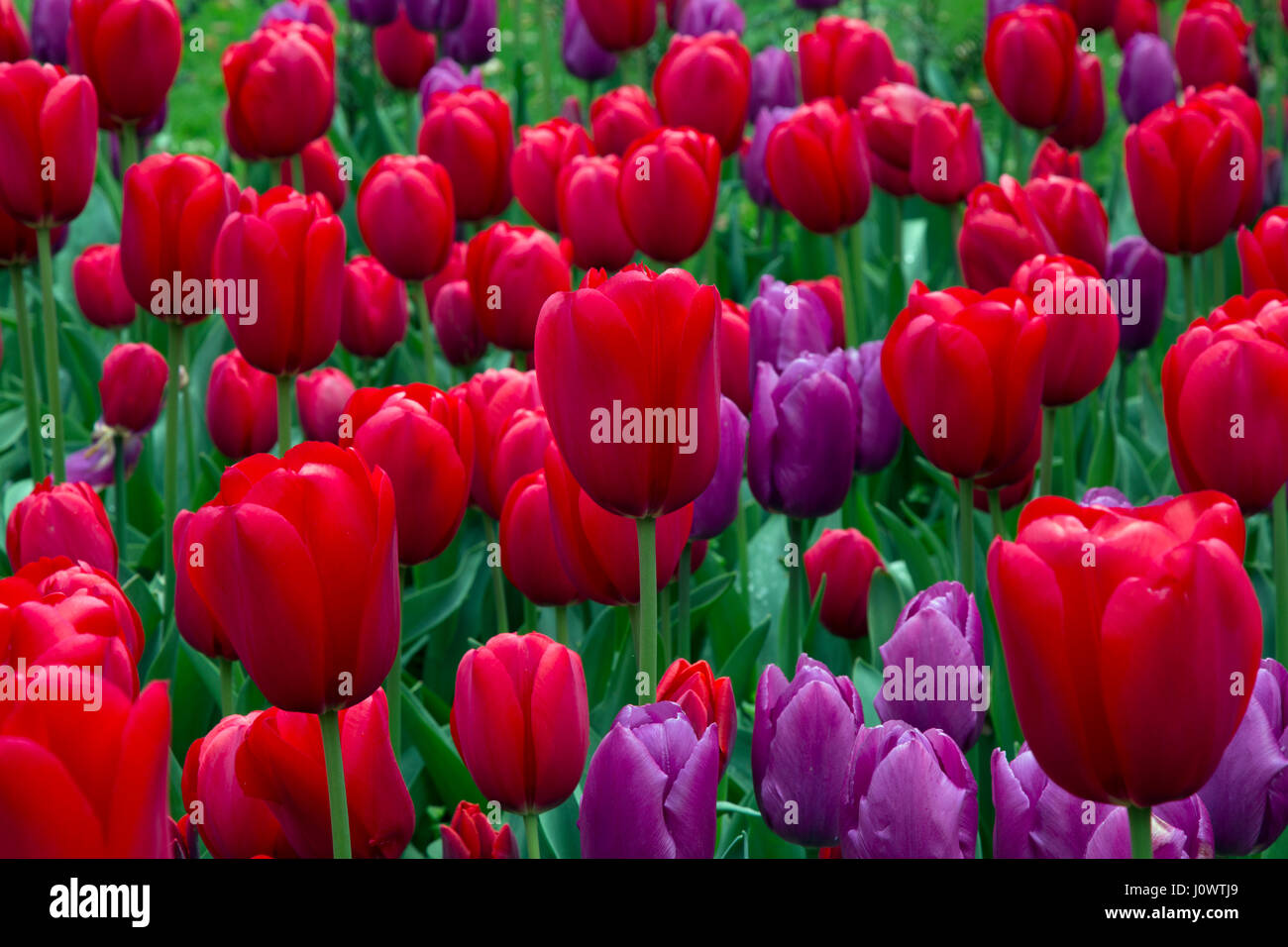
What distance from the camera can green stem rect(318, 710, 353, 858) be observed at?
103 centimetres

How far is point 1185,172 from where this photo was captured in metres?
2.18

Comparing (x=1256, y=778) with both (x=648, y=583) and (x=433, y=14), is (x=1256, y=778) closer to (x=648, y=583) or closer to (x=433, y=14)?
(x=648, y=583)

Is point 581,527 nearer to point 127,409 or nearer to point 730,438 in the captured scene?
point 730,438

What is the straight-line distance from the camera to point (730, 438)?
5.33 ft

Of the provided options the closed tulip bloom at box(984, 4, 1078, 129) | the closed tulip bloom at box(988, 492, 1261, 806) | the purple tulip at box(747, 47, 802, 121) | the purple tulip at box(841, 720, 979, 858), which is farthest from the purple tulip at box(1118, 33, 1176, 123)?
the closed tulip bloom at box(988, 492, 1261, 806)

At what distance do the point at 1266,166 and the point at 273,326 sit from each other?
2.67 meters

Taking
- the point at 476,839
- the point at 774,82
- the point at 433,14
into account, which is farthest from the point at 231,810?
the point at 774,82

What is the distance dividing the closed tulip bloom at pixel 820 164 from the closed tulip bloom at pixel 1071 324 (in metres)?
0.78

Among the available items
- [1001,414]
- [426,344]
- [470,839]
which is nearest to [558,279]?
[426,344]

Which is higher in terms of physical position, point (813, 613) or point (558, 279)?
point (558, 279)

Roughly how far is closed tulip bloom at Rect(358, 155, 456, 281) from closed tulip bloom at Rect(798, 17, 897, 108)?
4.47 feet

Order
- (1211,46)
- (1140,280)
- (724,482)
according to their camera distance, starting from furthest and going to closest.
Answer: (1211,46)
(1140,280)
(724,482)

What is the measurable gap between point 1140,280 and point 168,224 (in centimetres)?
155

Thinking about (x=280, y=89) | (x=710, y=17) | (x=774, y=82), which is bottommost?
(x=280, y=89)
